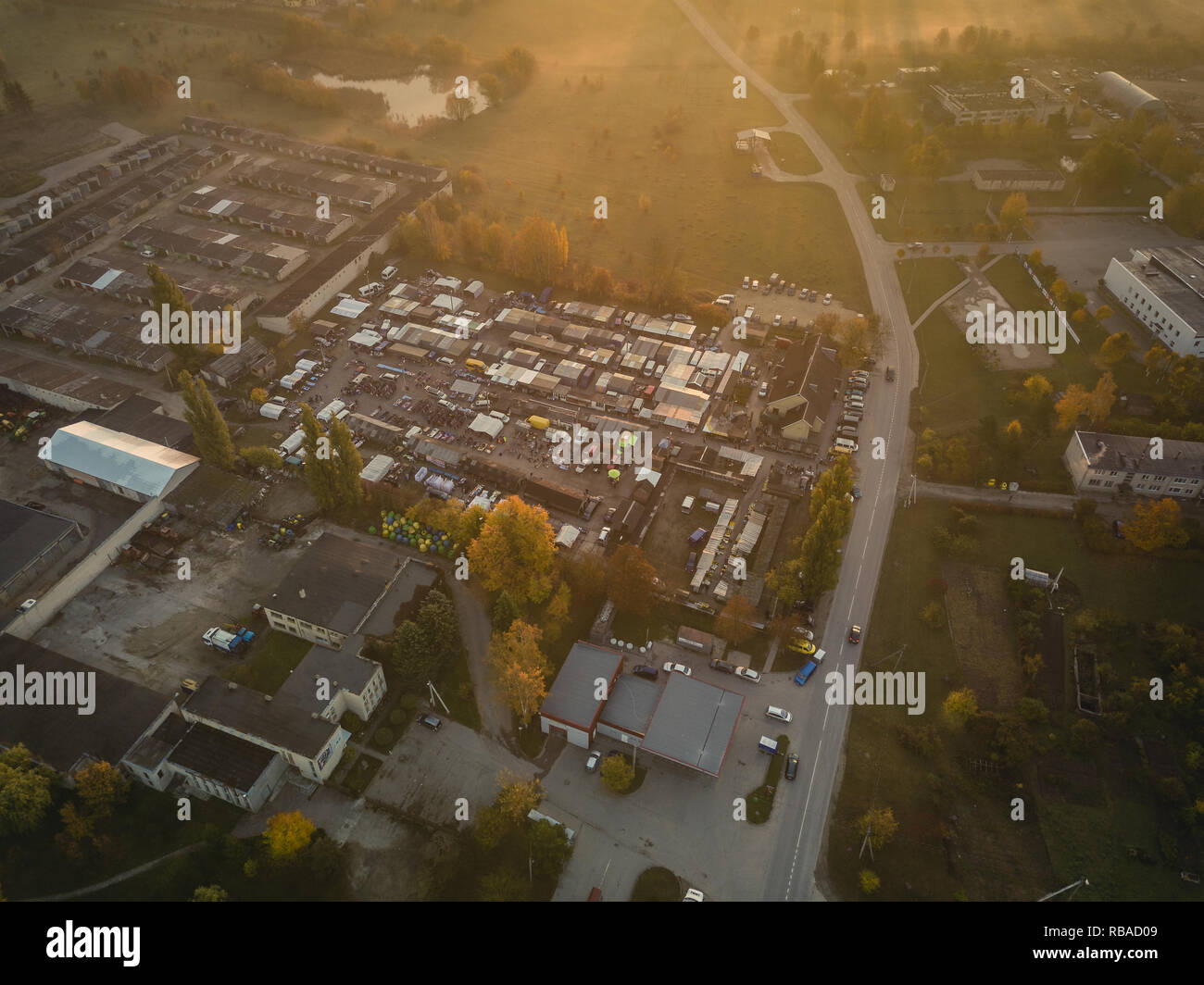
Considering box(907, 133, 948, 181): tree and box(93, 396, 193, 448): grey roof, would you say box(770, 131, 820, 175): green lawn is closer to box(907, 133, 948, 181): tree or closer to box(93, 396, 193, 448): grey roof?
box(907, 133, 948, 181): tree

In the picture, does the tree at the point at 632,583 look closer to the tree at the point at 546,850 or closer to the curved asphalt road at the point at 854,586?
the curved asphalt road at the point at 854,586

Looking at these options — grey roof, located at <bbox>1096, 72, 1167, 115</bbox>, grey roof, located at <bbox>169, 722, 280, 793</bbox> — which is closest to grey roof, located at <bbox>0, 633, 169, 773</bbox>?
grey roof, located at <bbox>169, 722, 280, 793</bbox>

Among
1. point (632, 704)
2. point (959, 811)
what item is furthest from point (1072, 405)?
point (632, 704)

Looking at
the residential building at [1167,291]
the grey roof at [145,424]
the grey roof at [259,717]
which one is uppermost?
the residential building at [1167,291]

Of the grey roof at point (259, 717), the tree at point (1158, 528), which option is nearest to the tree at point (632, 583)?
the grey roof at point (259, 717)

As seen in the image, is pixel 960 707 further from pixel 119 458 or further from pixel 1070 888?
pixel 119 458

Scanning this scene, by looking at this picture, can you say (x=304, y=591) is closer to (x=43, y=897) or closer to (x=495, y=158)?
(x=43, y=897)
